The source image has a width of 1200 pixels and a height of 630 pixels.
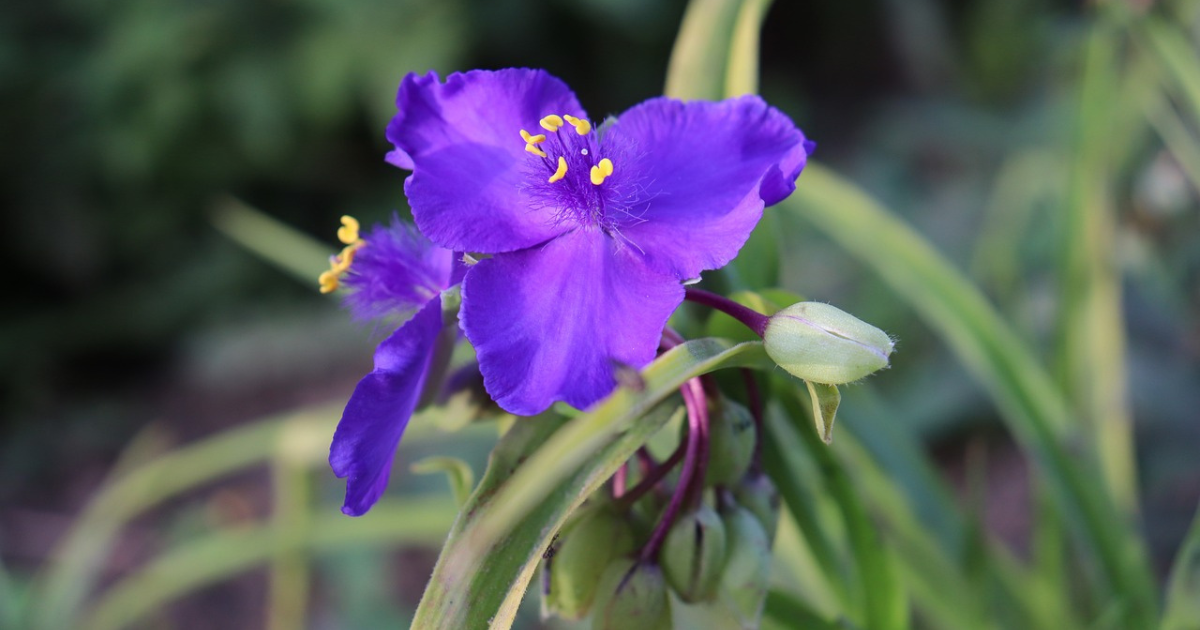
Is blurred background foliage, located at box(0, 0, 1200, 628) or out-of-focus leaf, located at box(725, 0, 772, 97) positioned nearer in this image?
out-of-focus leaf, located at box(725, 0, 772, 97)

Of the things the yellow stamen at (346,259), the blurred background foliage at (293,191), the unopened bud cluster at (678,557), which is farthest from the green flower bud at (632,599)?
the blurred background foliage at (293,191)

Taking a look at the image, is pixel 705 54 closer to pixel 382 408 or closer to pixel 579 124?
pixel 579 124

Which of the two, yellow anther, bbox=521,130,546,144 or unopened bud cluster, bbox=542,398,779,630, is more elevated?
yellow anther, bbox=521,130,546,144

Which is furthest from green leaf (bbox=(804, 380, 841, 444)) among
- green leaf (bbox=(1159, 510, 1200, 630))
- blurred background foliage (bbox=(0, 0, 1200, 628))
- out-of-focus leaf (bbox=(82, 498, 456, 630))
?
blurred background foliage (bbox=(0, 0, 1200, 628))

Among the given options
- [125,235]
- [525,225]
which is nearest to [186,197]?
[125,235]

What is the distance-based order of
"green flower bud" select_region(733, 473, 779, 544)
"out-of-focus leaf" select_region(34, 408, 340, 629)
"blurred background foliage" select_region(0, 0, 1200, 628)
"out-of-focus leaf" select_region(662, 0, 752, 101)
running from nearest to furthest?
"green flower bud" select_region(733, 473, 779, 544), "out-of-focus leaf" select_region(662, 0, 752, 101), "out-of-focus leaf" select_region(34, 408, 340, 629), "blurred background foliage" select_region(0, 0, 1200, 628)

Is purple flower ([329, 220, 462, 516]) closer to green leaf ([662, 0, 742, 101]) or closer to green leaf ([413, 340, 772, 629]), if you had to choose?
green leaf ([413, 340, 772, 629])

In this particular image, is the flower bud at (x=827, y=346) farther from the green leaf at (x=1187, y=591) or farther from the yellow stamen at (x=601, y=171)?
the green leaf at (x=1187, y=591)
